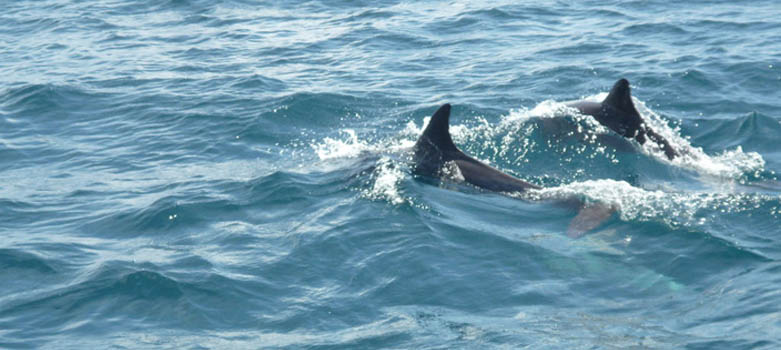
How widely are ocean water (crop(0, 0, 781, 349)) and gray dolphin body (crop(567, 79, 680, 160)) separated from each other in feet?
0.81

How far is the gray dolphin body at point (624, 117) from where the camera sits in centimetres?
1465

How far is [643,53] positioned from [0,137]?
13.2 metres

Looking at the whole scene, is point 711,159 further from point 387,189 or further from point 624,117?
point 387,189

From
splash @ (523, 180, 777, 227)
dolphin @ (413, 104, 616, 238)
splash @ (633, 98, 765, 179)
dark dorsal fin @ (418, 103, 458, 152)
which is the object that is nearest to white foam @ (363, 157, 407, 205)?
dolphin @ (413, 104, 616, 238)

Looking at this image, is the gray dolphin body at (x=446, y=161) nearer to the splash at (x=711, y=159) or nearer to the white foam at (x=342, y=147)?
the white foam at (x=342, y=147)

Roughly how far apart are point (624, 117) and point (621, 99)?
0.96 feet

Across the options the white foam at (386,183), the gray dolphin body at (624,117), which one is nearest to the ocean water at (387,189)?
the white foam at (386,183)

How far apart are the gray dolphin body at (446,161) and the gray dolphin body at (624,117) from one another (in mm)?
2663

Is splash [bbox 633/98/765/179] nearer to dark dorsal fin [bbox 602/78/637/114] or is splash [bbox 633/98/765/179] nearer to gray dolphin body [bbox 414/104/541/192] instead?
dark dorsal fin [bbox 602/78/637/114]

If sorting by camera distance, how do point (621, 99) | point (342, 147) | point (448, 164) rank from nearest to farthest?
point (448, 164) → point (621, 99) → point (342, 147)

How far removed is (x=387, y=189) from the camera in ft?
42.5

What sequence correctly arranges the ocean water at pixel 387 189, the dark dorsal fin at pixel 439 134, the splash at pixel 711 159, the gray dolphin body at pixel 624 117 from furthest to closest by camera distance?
the gray dolphin body at pixel 624 117, the splash at pixel 711 159, the dark dorsal fin at pixel 439 134, the ocean water at pixel 387 189

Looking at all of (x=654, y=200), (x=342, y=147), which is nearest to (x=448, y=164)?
(x=342, y=147)

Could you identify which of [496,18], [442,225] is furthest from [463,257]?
[496,18]
